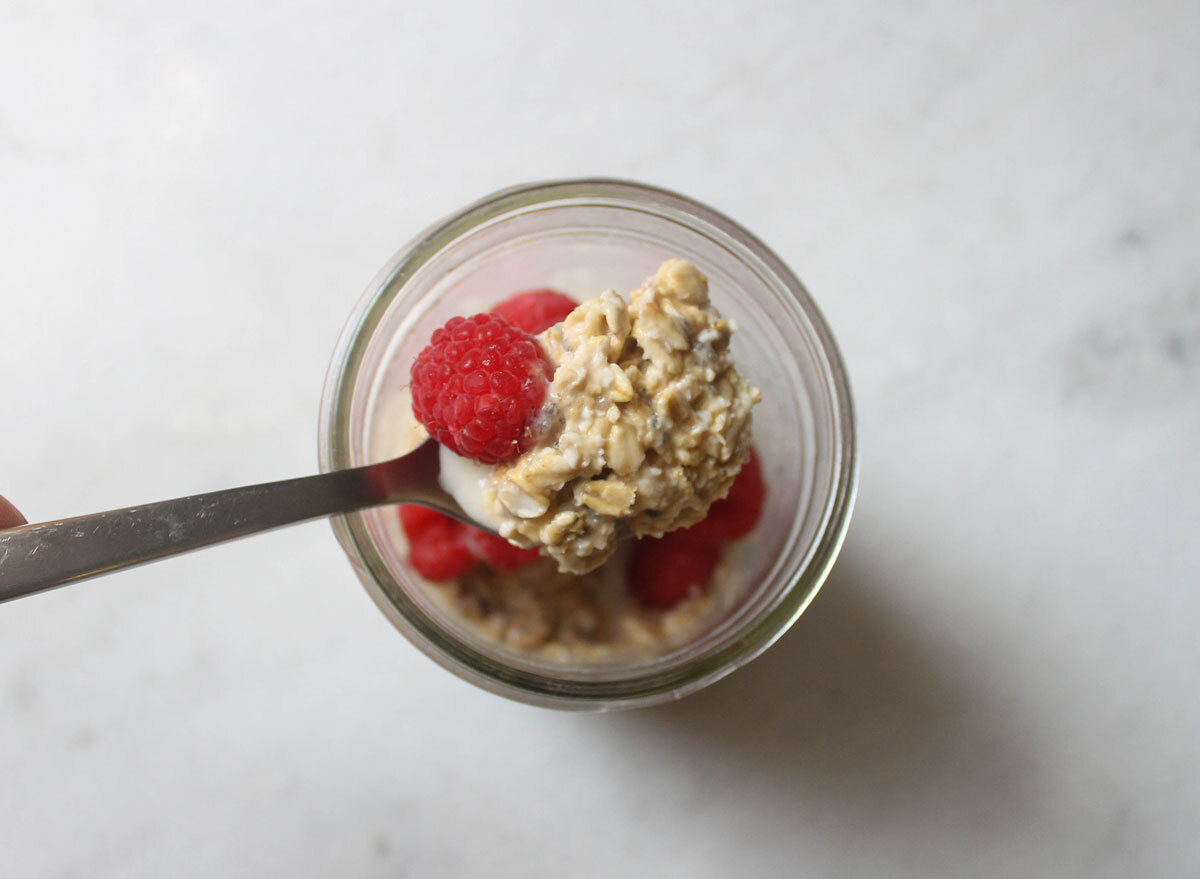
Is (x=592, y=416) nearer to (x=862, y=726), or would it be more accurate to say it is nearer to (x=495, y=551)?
A: (x=495, y=551)

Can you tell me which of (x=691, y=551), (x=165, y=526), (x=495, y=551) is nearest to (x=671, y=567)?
(x=691, y=551)

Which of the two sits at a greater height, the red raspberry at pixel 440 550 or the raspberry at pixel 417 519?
the raspberry at pixel 417 519

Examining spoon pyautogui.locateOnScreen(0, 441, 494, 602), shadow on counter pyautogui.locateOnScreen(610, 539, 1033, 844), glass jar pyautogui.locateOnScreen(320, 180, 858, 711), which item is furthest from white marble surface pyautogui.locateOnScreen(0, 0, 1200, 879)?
spoon pyautogui.locateOnScreen(0, 441, 494, 602)

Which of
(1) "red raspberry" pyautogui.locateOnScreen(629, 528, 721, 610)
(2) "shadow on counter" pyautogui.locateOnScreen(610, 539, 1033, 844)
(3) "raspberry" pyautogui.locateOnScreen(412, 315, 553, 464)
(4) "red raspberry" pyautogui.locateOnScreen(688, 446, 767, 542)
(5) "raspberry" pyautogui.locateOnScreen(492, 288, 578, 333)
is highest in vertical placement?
(5) "raspberry" pyautogui.locateOnScreen(492, 288, 578, 333)

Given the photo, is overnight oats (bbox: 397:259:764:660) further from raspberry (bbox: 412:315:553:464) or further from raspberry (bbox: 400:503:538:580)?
raspberry (bbox: 400:503:538:580)

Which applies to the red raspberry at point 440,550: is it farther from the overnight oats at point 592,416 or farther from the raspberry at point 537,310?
the raspberry at point 537,310

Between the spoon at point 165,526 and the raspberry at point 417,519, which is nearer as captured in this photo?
the spoon at point 165,526

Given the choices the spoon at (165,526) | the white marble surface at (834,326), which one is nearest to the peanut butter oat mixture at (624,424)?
the spoon at (165,526)

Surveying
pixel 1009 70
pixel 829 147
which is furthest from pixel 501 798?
pixel 1009 70
